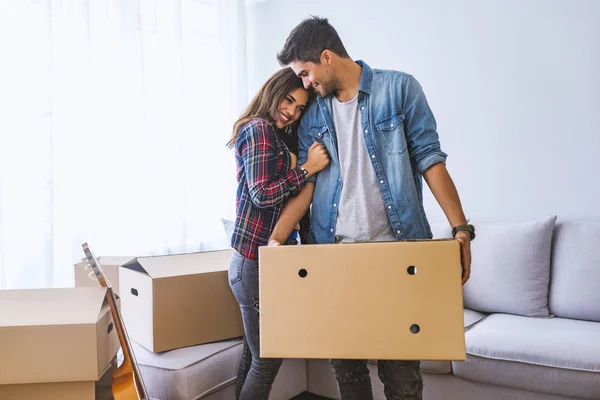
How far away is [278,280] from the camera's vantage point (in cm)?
104

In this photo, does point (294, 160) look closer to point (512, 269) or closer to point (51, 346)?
point (51, 346)

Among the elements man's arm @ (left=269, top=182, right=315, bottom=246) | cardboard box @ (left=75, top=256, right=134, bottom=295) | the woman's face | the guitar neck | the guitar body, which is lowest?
the guitar body

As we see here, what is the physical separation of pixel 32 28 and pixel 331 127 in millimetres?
1540

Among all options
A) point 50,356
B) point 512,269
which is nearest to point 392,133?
point 50,356

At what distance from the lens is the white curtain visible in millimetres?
2152

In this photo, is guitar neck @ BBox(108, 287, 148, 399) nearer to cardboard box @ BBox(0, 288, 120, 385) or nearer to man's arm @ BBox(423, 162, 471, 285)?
cardboard box @ BBox(0, 288, 120, 385)

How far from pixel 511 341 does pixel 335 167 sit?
0.96 metres

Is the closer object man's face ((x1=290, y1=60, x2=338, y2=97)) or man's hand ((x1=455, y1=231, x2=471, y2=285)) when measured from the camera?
man's hand ((x1=455, y1=231, x2=471, y2=285))

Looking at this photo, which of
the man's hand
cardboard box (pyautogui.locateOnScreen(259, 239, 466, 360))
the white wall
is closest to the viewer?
cardboard box (pyautogui.locateOnScreen(259, 239, 466, 360))

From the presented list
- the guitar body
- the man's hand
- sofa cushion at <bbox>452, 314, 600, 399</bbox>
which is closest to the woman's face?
the man's hand

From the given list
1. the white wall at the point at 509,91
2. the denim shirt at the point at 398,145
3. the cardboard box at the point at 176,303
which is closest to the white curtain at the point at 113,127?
the cardboard box at the point at 176,303

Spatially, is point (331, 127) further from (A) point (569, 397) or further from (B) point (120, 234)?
(B) point (120, 234)

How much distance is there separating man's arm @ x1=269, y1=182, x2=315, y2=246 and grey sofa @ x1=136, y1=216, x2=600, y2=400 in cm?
67

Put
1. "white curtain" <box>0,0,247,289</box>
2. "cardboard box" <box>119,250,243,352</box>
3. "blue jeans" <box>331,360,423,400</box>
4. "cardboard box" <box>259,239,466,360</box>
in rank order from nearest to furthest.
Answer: "cardboard box" <box>259,239,466,360</box> → "blue jeans" <box>331,360,423,400</box> → "cardboard box" <box>119,250,243,352</box> → "white curtain" <box>0,0,247,289</box>
